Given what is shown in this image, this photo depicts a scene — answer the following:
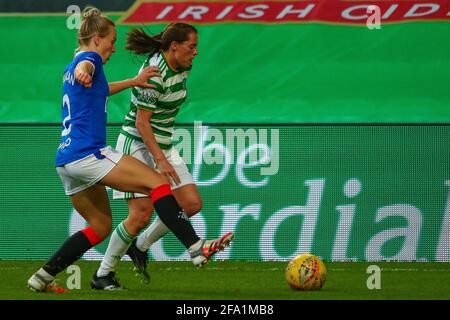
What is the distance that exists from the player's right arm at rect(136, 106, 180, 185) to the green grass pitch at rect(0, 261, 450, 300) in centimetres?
81

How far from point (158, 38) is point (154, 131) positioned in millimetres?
662

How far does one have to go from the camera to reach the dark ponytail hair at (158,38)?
8.16 meters

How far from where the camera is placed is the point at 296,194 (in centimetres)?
1094

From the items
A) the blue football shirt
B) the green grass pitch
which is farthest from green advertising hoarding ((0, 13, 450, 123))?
the blue football shirt

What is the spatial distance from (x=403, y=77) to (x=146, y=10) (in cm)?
275

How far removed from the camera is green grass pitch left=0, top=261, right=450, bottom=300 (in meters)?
7.66

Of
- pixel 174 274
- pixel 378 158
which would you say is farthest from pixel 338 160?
Answer: pixel 174 274

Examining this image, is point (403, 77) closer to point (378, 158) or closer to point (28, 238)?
point (378, 158)

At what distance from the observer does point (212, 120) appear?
39.1 feet

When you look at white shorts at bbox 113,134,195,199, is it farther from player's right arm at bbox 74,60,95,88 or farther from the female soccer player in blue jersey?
player's right arm at bbox 74,60,95,88

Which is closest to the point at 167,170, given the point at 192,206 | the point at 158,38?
the point at 192,206

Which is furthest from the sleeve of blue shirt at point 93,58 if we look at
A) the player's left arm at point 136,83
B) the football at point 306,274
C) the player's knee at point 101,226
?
the football at point 306,274

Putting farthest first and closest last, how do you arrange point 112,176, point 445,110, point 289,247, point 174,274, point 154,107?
point 445,110, point 289,247, point 174,274, point 154,107, point 112,176

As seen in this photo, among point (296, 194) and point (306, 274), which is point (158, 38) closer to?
point (306, 274)
